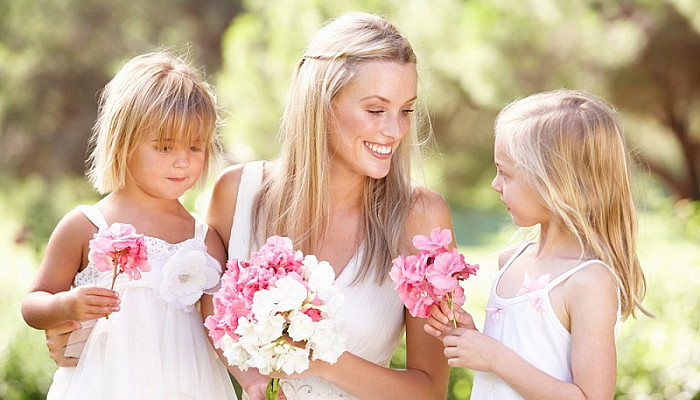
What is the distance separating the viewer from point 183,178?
315cm

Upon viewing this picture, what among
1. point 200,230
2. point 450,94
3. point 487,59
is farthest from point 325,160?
point 450,94

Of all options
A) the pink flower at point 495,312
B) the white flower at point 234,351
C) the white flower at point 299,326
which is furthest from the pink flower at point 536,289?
the white flower at point 234,351

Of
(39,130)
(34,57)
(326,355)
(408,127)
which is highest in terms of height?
(408,127)

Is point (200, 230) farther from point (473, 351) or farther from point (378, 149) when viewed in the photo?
point (473, 351)

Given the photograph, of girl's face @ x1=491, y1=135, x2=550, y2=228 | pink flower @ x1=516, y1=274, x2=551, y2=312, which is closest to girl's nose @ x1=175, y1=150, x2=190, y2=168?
girl's face @ x1=491, y1=135, x2=550, y2=228

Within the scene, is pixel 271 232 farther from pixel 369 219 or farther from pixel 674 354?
pixel 674 354

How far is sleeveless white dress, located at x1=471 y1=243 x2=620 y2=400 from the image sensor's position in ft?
8.58

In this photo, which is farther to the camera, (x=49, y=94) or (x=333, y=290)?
(x=49, y=94)

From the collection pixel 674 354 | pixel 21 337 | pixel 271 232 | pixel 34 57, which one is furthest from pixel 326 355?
pixel 34 57

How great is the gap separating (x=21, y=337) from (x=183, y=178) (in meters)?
3.01

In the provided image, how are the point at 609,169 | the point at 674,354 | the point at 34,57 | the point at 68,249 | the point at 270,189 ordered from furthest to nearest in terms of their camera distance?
the point at 34,57 < the point at 674,354 < the point at 270,189 < the point at 68,249 < the point at 609,169

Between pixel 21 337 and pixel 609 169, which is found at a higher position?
pixel 609 169

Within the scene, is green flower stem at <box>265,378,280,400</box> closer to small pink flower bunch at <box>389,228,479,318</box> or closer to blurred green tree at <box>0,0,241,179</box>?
small pink flower bunch at <box>389,228,479,318</box>

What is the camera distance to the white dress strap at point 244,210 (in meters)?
3.21
